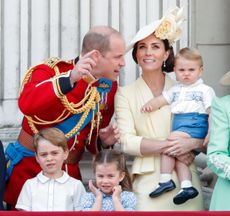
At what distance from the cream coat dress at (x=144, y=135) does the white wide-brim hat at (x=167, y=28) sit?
0.84ft

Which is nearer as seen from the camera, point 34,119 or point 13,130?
point 34,119

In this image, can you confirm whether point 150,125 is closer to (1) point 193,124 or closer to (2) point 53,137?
(1) point 193,124

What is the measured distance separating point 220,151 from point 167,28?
89 cm

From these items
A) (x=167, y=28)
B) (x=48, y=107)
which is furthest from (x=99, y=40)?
(x=48, y=107)

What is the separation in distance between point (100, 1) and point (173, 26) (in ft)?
3.30

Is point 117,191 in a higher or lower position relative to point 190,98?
lower

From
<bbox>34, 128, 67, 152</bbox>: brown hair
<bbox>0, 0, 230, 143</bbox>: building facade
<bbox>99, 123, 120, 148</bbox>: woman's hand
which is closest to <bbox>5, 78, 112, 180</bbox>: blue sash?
<bbox>99, 123, 120, 148</bbox>: woman's hand

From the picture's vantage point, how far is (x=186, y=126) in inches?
290

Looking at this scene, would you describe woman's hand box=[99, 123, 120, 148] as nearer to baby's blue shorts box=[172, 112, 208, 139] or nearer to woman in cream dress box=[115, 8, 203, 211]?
woman in cream dress box=[115, 8, 203, 211]

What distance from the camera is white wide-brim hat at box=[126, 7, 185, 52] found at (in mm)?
7539

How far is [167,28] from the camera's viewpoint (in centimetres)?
755

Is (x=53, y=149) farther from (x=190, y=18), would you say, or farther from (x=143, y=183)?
(x=190, y=18)

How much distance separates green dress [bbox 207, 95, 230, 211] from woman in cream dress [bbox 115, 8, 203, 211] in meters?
0.27

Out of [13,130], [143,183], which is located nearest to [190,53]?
[143,183]
